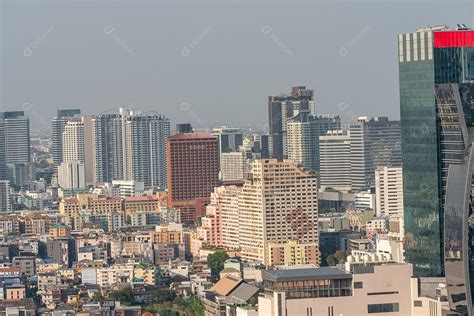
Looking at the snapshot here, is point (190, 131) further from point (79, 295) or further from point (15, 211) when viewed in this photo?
point (79, 295)

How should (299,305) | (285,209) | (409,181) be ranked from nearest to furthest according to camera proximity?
(299,305), (409,181), (285,209)

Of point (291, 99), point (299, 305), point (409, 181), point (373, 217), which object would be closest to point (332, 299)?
point (299, 305)

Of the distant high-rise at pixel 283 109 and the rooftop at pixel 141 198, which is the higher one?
the distant high-rise at pixel 283 109

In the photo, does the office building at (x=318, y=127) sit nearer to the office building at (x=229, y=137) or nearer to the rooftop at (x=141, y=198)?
the office building at (x=229, y=137)

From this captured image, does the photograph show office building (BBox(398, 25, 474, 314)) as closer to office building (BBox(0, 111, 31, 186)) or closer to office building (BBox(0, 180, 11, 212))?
office building (BBox(0, 180, 11, 212))

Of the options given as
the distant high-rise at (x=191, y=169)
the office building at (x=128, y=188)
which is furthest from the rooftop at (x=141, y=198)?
the office building at (x=128, y=188)

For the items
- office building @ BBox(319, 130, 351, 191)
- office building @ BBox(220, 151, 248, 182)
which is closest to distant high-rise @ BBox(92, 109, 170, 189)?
office building @ BBox(220, 151, 248, 182)
